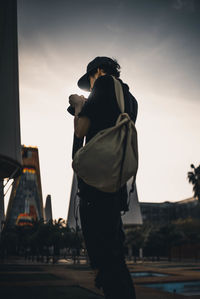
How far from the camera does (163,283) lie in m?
9.35

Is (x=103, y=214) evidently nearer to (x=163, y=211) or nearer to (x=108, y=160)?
(x=108, y=160)

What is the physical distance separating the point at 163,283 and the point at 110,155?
9108 millimetres

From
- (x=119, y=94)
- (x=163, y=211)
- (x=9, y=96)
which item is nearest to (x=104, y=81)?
(x=119, y=94)

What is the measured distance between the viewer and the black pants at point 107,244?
1.54m

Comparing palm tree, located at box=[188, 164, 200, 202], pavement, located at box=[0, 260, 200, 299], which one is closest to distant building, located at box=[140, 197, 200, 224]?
palm tree, located at box=[188, 164, 200, 202]

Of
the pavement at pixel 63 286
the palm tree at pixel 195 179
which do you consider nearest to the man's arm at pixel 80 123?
the pavement at pixel 63 286

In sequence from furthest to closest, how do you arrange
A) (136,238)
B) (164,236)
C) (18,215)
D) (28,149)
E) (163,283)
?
(28,149) < (18,215) < (136,238) < (164,236) < (163,283)

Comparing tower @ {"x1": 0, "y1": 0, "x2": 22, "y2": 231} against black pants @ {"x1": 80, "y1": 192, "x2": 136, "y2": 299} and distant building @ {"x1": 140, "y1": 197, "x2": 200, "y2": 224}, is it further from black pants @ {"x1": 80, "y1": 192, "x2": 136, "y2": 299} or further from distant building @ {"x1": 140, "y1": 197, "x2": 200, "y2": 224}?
distant building @ {"x1": 140, "y1": 197, "x2": 200, "y2": 224}

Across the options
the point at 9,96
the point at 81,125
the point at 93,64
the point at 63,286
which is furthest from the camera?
the point at 9,96

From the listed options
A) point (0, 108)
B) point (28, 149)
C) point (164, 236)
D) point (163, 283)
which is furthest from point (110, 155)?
point (28, 149)

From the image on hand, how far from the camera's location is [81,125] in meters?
1.74

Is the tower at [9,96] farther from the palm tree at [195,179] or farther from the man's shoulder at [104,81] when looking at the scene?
the palm tree at [195,179]

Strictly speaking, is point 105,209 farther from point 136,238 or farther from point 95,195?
point 136,238

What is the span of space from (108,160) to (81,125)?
332mm
